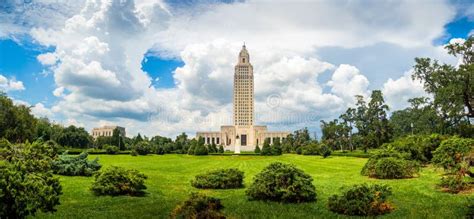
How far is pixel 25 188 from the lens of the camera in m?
9.12

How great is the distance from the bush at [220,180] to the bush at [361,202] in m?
6.34

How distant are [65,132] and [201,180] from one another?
74.1 metres

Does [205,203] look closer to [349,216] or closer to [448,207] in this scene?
[349,216]

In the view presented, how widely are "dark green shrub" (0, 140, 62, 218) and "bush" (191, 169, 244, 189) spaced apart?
8.31 m

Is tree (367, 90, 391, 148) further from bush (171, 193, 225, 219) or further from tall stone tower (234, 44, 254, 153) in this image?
tall stone tower (234, 44, 254, 153)

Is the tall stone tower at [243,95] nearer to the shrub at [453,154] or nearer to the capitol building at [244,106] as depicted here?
the capitol building at [244,106]

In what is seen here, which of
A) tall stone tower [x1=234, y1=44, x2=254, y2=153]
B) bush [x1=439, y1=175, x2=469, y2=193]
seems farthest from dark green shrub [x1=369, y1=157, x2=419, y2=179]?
tall stone tower [x1=234, y1=44, x2=254, y2=153]

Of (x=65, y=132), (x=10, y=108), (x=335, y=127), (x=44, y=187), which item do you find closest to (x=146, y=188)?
(x=44, y=187)

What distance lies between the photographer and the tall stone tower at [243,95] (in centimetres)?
15088

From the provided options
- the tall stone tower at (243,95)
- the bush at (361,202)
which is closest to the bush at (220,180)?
the bush at (361,202)

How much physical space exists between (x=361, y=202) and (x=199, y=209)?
15.5 feet

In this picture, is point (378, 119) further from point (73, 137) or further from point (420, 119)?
point (73, 137)

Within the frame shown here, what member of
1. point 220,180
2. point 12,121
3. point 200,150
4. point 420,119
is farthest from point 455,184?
point 12,121

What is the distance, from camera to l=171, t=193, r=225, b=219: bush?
1091 centimetres
